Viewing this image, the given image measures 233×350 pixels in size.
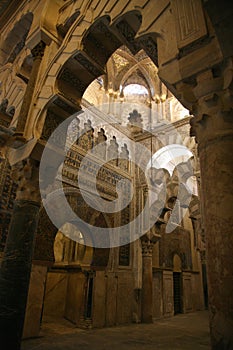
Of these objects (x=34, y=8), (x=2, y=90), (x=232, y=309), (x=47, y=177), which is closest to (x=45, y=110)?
(x=47, y=177)

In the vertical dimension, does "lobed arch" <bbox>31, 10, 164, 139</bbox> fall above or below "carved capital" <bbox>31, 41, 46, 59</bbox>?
below

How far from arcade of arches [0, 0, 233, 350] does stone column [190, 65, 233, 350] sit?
10mm

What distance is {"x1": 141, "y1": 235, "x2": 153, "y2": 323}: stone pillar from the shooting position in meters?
9.22

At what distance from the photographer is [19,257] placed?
3863 mm

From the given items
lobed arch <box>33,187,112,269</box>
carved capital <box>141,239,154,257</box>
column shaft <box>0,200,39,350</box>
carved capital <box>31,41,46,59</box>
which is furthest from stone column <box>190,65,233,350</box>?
carved capital <box>141,239,154,257</box>

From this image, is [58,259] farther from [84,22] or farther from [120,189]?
[84,22]

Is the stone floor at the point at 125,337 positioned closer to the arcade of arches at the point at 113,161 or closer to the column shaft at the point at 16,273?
the arcade of arches at the point at 113,161

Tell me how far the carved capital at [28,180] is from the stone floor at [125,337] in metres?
3.33

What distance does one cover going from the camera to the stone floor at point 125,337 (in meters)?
5.71

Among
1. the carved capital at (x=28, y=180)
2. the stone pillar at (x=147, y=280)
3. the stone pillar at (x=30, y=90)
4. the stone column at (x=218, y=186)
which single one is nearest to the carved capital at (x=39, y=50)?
the stone pillar at (x=30, y=90)

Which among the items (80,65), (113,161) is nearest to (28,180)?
(80,65)

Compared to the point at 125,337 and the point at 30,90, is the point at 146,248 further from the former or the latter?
the point at 30,90

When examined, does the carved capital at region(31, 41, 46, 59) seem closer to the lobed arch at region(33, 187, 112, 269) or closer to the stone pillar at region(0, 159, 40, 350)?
the stone pillar at region(0, 159, 40, 350)

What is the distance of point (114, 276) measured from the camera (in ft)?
29.7
